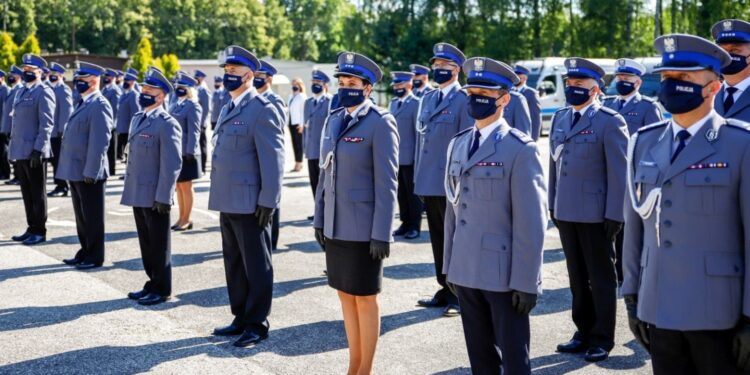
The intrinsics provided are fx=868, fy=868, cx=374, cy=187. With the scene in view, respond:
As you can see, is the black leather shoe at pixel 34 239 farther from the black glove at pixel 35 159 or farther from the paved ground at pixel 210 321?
the black glove at pixel 35 159

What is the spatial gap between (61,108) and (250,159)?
8454 mm

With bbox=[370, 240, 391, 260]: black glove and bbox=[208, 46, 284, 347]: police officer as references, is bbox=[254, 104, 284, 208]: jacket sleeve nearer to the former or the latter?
bbox=[208, 46, 284, 347]: police officer

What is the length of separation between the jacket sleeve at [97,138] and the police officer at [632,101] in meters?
5.14

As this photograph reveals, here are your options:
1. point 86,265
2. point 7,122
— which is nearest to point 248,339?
point 86,265

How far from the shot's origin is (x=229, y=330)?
6.70m

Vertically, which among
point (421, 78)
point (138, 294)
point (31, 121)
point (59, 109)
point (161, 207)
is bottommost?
point (138, 294)

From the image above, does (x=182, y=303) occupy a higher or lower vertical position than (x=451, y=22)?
lower

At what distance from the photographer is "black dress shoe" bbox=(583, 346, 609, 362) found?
5977 mm

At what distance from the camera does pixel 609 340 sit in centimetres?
604

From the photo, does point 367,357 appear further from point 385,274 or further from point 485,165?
point 385,274

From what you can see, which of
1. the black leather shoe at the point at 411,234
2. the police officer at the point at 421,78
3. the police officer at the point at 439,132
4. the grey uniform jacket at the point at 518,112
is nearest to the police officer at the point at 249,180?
the police officer at the point at 439,132

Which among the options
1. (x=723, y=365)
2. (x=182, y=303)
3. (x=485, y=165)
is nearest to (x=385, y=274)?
(x=182, y=303)

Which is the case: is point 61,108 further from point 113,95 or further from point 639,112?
point 639,112

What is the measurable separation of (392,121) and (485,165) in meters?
1.24
